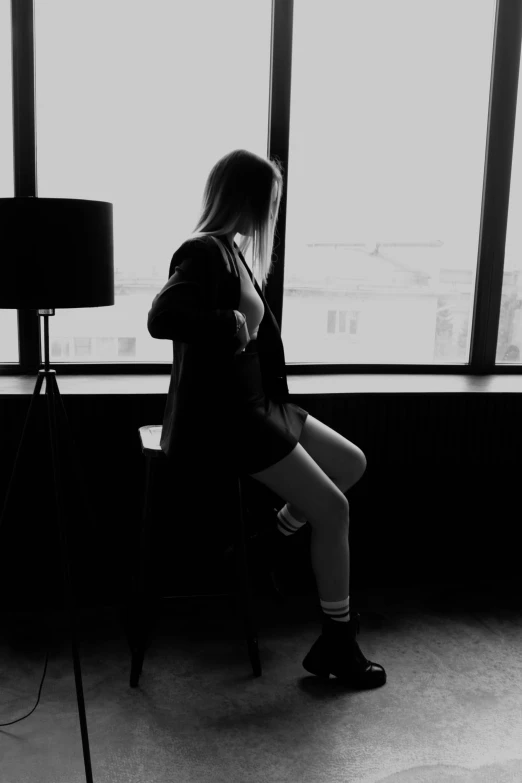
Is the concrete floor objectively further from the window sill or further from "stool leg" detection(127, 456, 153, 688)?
the window sill

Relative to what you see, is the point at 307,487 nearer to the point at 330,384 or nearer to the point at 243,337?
the point at 243,337

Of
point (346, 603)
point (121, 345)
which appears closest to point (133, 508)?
point (121, 345)

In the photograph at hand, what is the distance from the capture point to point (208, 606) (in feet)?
8.57

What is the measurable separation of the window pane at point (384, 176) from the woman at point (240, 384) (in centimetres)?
74

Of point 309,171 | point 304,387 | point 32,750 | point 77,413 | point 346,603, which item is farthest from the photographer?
point 309,171

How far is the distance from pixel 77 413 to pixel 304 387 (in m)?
0.77

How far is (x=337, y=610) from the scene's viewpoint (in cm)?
212

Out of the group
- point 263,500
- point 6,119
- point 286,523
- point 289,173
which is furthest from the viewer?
point 289,173

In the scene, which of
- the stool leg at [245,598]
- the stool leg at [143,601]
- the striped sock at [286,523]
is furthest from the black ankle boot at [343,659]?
the stool leg at [143,601]

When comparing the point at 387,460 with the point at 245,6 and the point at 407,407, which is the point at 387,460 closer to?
the point at 407,407

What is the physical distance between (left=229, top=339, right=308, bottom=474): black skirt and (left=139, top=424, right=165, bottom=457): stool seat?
0.72ft

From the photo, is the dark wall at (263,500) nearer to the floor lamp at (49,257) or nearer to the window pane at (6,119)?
the window pane at (6,119)

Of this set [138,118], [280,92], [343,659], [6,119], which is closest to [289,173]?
[280,92]

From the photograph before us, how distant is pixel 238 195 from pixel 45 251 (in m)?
0.54
